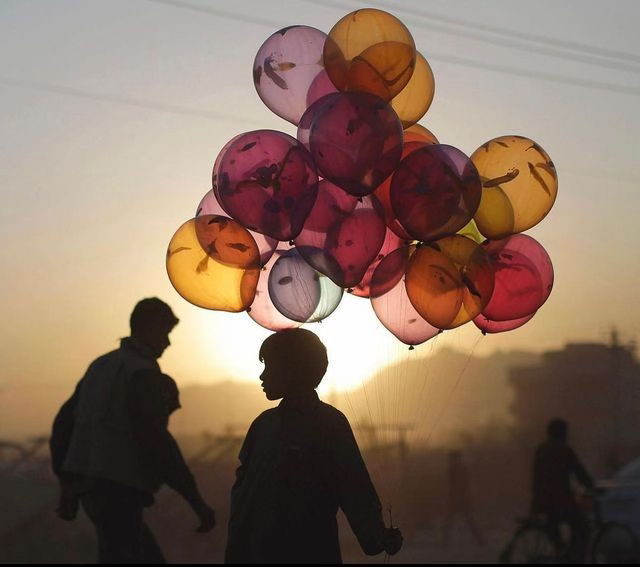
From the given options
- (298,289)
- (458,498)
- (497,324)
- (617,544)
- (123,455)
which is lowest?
(458,498)

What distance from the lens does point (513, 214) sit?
4.80 meters

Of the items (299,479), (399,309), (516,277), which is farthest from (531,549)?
(299,479)

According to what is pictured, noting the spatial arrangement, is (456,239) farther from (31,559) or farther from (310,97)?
(31,559)

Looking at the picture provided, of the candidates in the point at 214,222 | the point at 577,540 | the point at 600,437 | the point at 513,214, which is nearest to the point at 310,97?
the point at 214,222

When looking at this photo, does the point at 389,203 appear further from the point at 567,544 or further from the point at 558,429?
the point at 567,544

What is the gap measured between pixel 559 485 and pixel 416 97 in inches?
184

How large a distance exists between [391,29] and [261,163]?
771 mm

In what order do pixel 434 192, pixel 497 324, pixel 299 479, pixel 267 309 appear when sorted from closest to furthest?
pixel 299 479, pixel 434 192, pixel 267 309, pixel 497 324

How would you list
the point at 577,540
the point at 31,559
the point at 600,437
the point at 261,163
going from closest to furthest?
the point at 261,163, the point at 577,540, the point at 31,559, the point at 600,437

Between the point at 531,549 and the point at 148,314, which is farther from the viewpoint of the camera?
the point at 531,549

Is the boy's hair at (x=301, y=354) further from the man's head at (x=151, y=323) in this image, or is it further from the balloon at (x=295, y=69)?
the balloon at (x=295, y=69)

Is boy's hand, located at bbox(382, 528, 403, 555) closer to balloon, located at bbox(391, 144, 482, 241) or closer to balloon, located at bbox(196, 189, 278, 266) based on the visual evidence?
balloon, located at bbox(391, 144, 482, 241)

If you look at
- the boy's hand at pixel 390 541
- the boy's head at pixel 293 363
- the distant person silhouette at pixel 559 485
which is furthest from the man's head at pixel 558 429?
the boy's head at pixel 293 363

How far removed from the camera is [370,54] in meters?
4.54
